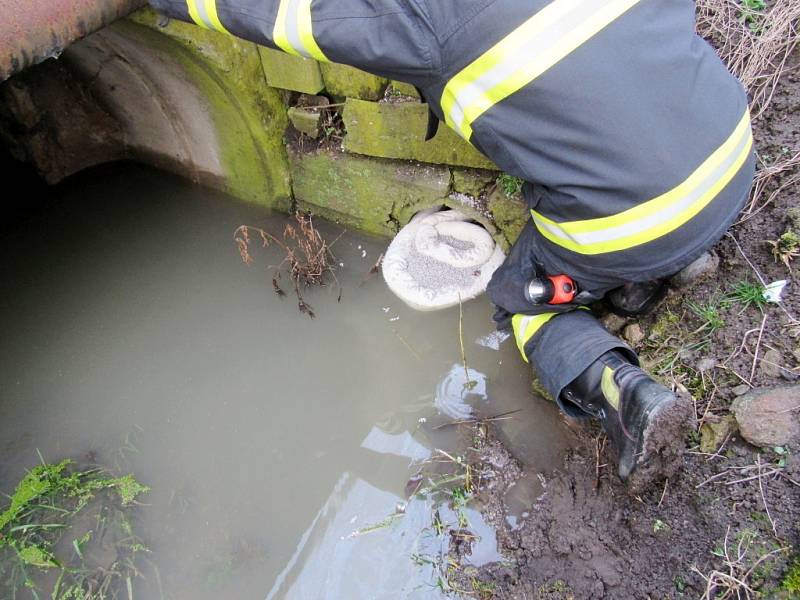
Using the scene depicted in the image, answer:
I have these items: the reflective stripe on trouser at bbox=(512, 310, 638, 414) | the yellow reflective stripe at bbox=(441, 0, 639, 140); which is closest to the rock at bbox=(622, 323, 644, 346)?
the reflective stripe on trouser at bbox=(512, 310, 638, 414)

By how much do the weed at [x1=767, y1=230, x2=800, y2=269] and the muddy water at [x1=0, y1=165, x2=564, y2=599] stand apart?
1.12 meters

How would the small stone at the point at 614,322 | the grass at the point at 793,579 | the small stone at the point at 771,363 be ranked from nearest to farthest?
the grass at the point at 793,579, the small stone at the point at 771,363, the small stone at the point at 614,322

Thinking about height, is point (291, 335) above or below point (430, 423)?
above

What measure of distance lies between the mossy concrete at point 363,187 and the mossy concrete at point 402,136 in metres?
0.09

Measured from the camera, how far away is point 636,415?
1.85 metres

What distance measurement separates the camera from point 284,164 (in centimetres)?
329

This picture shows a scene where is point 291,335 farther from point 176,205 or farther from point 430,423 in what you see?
point 176,205

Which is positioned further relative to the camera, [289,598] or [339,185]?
[339,185]

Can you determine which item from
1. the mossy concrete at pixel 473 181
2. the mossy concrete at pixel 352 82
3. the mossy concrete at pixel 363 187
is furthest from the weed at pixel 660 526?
the mossy concrete at pixel 352 82

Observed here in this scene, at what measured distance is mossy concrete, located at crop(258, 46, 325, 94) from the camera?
2764 mm

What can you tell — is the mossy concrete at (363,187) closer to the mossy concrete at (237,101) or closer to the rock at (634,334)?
the mossy concrete at (237,101)

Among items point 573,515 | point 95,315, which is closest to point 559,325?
point 573,515

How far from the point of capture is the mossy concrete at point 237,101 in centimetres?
261

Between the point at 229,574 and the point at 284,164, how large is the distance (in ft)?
7.11
